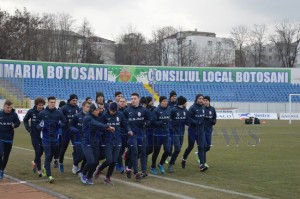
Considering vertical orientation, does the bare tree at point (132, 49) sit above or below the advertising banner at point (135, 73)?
above

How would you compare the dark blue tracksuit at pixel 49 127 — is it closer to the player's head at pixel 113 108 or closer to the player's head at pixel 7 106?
the player's head at pixel 7 106

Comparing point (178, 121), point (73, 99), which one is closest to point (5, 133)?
point (73, 99)

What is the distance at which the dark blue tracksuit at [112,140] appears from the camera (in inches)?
421

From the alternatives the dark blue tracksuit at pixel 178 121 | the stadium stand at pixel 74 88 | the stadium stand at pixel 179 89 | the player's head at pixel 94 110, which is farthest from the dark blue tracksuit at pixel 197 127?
the stadium stand at pixel 179 89

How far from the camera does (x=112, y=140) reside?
10.8 m

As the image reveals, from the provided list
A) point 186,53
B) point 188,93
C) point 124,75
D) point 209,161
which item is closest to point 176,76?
point 188,93

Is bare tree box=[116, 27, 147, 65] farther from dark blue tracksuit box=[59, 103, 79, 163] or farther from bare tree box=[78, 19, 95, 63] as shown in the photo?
dark blue tracksuit box=[59, 103, 79, 163]

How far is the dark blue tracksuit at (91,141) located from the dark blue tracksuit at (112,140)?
0.23m

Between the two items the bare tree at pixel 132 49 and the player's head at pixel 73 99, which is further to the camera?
the bare tree at pixel 132 49

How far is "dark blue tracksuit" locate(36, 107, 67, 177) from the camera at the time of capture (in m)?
11.2

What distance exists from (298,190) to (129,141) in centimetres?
403

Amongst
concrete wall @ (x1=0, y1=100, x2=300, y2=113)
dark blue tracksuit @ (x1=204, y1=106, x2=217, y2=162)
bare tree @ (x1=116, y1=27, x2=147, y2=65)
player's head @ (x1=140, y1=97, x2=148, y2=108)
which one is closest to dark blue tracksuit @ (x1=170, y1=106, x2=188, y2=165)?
dark blue tracksuit @ (x1=204, y1=106, x2=217, y2=162)

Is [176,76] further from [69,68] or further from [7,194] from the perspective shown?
[7,194]

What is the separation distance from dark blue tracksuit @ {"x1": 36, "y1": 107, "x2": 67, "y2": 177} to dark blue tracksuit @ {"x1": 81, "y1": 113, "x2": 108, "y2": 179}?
1.04m
